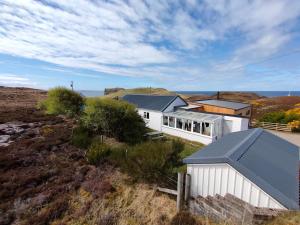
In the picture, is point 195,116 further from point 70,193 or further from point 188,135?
point 70,193

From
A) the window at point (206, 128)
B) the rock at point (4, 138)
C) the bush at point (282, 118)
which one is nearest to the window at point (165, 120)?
the window at point (206, 128)

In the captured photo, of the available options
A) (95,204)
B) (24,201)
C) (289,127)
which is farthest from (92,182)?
(289,127)

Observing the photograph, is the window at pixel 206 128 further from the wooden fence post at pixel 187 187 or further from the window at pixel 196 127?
the wooden fence post at pixel 187 187

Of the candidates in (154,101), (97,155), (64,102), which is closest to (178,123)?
(154,101)

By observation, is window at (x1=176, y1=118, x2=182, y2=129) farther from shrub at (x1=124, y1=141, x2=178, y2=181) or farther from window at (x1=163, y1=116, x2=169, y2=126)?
shrub at (x1=124, y1=141, x2=178, y2=181)

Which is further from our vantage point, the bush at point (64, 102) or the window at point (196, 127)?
the bush at point (64, 102)

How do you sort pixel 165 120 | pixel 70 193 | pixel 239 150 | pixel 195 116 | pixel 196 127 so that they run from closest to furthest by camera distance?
1. pixel 239 150
2. pixel 70 193
3. pixel 196 127
4. pixel 195 116
5. pixel 165 120

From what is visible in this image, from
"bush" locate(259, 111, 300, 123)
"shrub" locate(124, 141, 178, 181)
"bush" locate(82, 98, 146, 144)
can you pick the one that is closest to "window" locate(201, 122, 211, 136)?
"bush" locate(82, 98, 146, 144)
